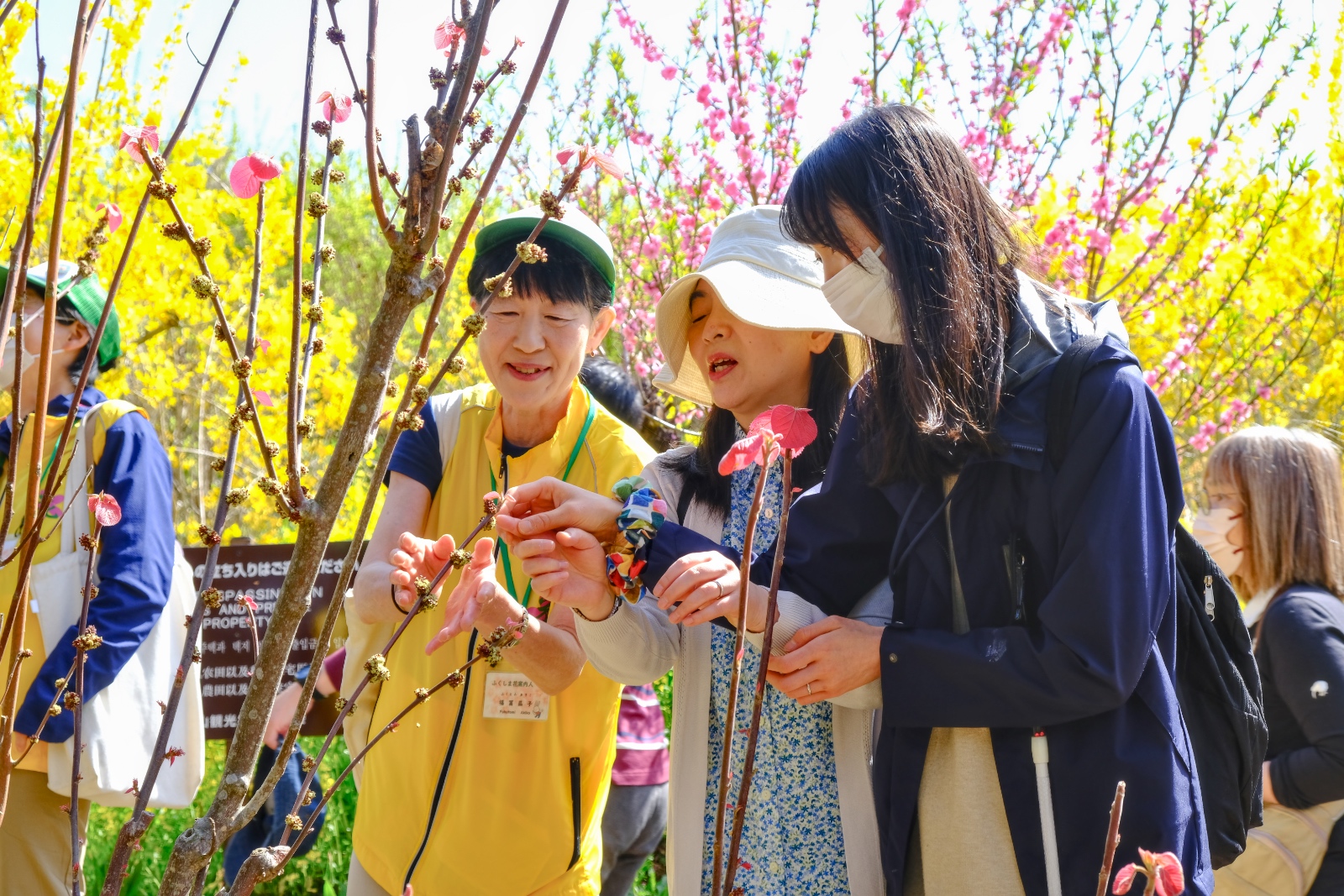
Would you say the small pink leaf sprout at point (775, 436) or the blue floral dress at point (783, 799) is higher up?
the small pink leaf sprout at point (775, 436)

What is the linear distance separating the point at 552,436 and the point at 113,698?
112 cm

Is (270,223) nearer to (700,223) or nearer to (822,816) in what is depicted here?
(700,223)

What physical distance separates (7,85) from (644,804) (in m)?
4.65

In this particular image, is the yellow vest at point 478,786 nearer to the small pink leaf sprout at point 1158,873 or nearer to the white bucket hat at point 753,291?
the white bucket hat at point 753,291

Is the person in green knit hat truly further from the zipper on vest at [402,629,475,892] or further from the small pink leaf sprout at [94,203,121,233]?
the small pink leaf sprout at [94,203,121,233]

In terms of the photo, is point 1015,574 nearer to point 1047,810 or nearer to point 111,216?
point 1047,810

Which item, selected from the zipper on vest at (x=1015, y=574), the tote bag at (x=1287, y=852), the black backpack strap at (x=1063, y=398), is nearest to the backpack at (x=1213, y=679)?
the black backpack strap at (x=1063, y=398)

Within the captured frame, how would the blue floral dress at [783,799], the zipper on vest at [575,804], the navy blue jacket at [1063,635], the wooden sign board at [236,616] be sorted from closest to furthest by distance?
the navy blue jacket at [1063,635]
the blue floral dress at [783,799]
the zipper on vest at [575,804]
the wooden sign board at [236,616]

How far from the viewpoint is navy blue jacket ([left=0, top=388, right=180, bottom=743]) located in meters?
2.37

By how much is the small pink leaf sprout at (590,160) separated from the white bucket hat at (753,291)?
2.62ft

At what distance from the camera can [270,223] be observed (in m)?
6.36

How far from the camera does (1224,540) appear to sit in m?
2.88

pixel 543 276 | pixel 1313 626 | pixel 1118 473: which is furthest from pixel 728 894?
pixel 1313 626

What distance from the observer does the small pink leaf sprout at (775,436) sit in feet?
3.11
